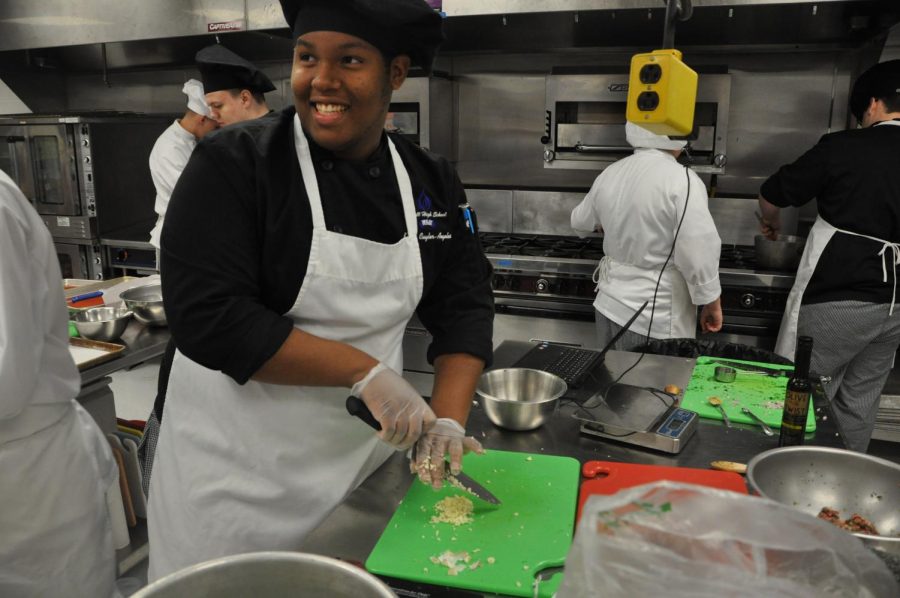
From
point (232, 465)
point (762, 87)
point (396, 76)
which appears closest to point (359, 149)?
point (396, 76)

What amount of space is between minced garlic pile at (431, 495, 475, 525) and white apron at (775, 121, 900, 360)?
6.73ft

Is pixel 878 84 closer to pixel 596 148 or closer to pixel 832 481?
pixel 596 148

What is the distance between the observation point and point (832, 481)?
104 centimetres

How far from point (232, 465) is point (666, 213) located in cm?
193

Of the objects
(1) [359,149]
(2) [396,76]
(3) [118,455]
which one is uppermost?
(2) [396,76]

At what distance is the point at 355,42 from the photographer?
1.08 m

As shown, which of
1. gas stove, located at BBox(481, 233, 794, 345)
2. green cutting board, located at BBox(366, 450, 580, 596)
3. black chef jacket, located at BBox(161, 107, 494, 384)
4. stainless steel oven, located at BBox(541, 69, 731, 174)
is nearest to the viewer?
green cutting board, located at BBox(366, 450, 580, 596)

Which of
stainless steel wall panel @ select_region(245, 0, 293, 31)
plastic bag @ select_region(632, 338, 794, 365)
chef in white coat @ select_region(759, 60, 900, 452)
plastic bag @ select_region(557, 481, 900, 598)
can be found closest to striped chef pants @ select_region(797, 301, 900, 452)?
chef in white coat @ select_region(759, 60, 900, 452)

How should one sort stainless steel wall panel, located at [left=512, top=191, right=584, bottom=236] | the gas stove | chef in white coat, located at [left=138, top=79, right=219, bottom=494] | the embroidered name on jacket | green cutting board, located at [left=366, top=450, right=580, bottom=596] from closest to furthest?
green cutting board, located at [left=366, top=450, right=580, bottom=596]
the embroidered name on jacket
the gas stove
chef in white coat, located at [left=138, top=79, right=219, bottom=494]
stainless steel wall panel, located at [left=512, top=191, right=584, bottom=236]

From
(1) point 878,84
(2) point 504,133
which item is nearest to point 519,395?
(1) point 878,84

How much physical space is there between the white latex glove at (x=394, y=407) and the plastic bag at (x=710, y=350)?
119cm

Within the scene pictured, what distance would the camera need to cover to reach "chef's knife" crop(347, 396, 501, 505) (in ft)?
3.55

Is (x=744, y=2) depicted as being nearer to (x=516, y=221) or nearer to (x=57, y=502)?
(x=516, y=221)

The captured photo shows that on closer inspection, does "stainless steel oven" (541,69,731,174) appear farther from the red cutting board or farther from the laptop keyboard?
the red cutting board
